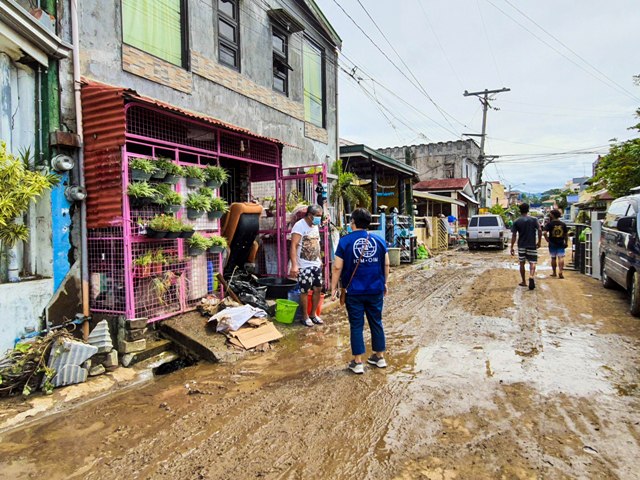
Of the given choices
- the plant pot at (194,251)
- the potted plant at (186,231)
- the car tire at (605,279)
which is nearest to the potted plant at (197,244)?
the plant pot at (194,251)

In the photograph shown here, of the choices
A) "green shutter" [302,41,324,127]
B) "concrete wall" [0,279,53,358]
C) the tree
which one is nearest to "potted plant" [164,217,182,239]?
"concrete wall" [0,279,53,358]

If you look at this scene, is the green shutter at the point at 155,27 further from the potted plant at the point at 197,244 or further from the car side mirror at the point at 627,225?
the car side mirror at the point at 627,225

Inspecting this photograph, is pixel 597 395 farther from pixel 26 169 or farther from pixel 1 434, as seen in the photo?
pixel 26 169

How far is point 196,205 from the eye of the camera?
6.02 m

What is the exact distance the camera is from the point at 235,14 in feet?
28.5

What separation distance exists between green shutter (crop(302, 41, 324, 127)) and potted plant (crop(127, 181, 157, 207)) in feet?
22.2

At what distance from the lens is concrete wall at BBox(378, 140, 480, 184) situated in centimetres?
3781

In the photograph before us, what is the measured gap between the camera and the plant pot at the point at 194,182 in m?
6.11

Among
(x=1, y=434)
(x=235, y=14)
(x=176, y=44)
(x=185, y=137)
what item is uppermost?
(x=235, y=14)

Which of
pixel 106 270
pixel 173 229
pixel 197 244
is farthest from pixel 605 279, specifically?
pixel 106 270

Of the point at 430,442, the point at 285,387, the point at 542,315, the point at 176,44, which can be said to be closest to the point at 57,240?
the point at 285,387

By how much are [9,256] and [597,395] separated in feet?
20.7

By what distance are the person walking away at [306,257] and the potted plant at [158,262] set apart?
1952 mm

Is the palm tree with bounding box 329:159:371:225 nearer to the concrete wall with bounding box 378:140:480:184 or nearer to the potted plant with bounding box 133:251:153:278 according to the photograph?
the potted plant with bounding box 133:251:153:278
